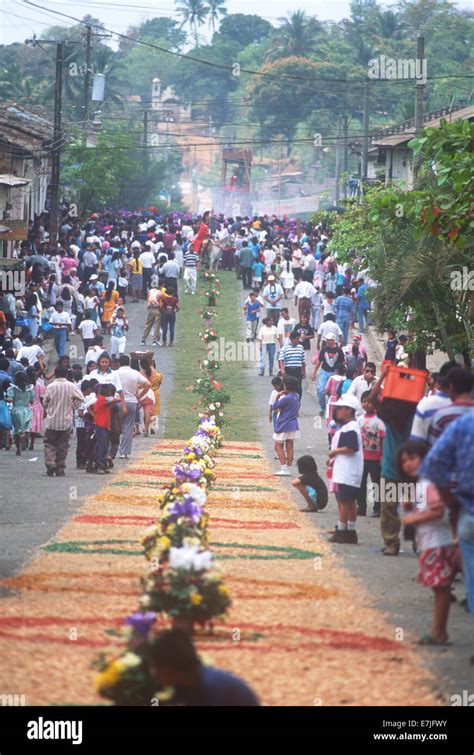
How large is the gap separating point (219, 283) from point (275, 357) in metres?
12.0

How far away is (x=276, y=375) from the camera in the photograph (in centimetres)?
3534

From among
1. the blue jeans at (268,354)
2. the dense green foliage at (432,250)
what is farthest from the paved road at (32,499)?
the blue jeans at (268,354)

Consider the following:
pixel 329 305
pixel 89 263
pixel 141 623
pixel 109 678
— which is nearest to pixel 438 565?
pixel 141 623

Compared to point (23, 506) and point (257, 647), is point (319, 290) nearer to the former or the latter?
point (23, 506)

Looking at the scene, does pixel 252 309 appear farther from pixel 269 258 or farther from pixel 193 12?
pixel 193 12

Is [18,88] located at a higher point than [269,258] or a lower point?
higher

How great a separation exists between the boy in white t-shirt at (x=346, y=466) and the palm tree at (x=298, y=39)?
10249 centimetres

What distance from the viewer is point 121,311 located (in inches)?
1348

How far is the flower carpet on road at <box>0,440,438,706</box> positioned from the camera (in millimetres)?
9641

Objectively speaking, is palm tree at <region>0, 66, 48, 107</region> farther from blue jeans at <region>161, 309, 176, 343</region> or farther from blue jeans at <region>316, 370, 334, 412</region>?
blue jeans at <region>316, 370, 334, 412</region>

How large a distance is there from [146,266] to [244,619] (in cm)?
3443

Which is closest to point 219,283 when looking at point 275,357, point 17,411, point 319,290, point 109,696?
point 319,290

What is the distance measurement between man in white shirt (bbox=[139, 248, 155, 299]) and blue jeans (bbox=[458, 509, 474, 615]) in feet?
117

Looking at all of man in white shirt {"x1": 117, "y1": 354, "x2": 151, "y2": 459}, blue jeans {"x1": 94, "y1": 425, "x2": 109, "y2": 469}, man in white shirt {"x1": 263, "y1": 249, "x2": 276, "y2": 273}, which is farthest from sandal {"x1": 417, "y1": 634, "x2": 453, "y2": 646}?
man in white shirt {"x1": 263, "y1": 249, "x2": 276, "y2": 273}
